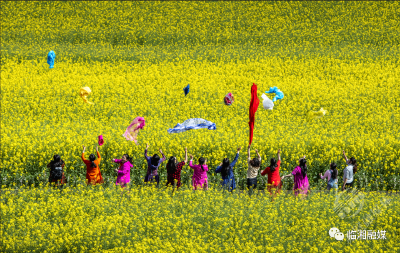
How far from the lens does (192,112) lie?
67.2 ft

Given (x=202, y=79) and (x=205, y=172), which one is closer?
(x=205, y=172)

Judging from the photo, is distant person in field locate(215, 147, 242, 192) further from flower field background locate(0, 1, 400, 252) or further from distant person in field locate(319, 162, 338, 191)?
distant person in field locate(319, 162, 338, 191)

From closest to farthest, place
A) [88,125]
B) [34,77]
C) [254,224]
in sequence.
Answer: [254,224] < [88,125] < [34,77]

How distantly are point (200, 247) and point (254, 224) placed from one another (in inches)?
62.0

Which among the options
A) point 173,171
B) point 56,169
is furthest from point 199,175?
point 56,169

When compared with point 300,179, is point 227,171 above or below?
above

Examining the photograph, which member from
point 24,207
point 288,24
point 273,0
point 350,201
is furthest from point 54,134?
point 273,0

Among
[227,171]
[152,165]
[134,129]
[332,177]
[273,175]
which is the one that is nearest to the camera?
[273,175]

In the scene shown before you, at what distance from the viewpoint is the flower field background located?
32.6 ft

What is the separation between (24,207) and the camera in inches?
431

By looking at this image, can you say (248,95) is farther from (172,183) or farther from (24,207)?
(24,207)

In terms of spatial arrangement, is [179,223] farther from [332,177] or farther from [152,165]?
[332,177]

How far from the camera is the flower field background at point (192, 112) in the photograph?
32.6 feet

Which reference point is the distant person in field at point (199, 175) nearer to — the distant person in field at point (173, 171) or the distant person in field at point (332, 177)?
the distant person in field at point (173, 171)
